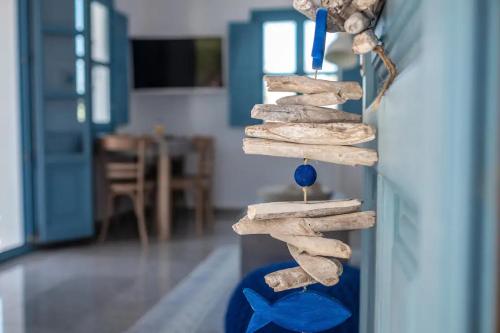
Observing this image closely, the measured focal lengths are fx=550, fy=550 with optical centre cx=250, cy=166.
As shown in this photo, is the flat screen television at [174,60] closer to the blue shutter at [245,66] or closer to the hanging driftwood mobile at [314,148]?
the blue shutter at [245,66]

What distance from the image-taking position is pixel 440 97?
0.46 meters

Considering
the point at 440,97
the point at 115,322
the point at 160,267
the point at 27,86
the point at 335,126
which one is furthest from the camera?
the point at 27,86

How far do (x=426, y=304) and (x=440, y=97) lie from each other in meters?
0.19

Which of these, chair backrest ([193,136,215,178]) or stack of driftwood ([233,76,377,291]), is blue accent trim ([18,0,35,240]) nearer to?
chair backrest ([193,136,215,178])

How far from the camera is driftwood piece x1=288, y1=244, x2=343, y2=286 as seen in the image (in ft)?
3.00

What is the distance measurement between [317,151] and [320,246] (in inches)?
6.2

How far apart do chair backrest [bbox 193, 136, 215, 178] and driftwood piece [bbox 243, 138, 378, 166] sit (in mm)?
4482

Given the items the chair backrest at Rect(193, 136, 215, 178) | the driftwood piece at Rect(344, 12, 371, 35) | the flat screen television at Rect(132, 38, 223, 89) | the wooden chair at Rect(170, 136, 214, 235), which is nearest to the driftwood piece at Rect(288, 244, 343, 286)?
the driftwood piece at Rect(344, 12, 371, 35)

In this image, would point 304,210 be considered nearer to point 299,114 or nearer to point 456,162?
point 299,114

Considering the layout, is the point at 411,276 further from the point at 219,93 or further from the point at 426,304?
the point at 219,93

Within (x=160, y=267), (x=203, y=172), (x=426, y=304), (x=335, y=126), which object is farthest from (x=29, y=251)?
(x=426, y=304)

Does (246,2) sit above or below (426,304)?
above

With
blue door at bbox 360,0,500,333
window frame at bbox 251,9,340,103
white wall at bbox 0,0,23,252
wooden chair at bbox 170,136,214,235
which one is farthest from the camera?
window frame at bbox 251,9,340,103

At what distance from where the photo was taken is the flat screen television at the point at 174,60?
6391mm
